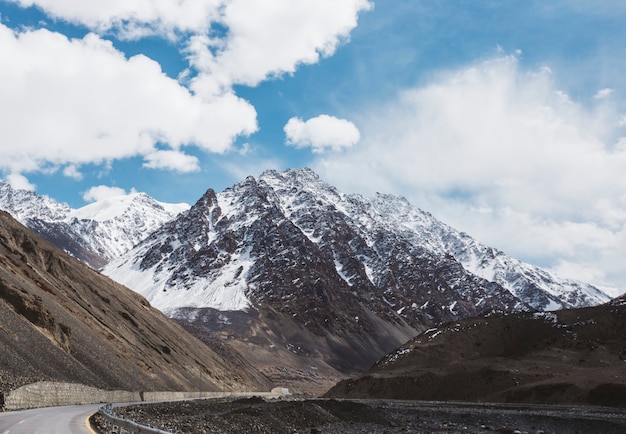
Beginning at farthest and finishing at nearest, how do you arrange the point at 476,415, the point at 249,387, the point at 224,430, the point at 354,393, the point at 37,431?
the point at 249,387, the point at 354,393, the point at 476,415, the point at 224,430, the point at 37,431

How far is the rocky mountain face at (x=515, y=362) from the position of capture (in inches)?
3615

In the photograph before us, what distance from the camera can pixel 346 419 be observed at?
59906 millimetres

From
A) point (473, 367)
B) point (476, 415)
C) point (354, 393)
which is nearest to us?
point (476, 415)

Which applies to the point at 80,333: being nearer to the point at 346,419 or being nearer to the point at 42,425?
the point at 346,419

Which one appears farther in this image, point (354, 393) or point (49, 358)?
point (354, 393)

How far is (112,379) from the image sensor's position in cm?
8531

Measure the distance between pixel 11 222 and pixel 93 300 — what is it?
22.2 meters

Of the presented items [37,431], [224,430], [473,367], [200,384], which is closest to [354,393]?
[473,367]

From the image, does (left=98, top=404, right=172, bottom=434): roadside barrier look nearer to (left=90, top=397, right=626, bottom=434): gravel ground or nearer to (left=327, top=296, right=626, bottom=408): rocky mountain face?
(left=90, top=397, right=626, bottom=434): gravel ground

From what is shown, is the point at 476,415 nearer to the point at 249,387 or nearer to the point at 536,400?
the point at 536,400

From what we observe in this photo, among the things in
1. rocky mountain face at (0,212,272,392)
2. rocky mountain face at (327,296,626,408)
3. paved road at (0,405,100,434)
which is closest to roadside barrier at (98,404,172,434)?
paved road at (0,405,100,434)

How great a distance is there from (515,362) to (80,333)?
69.8 meters

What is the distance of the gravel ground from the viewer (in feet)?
138

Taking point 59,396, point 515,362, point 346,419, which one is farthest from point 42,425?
point 515,362
